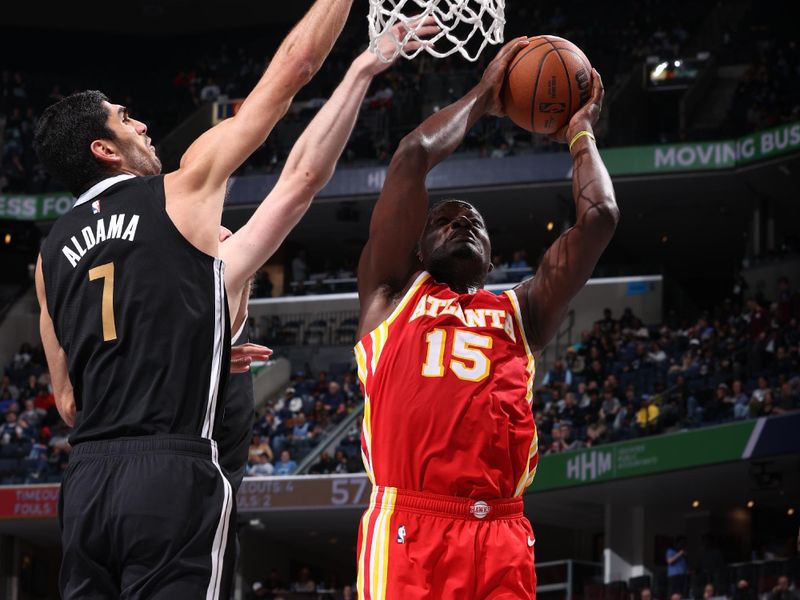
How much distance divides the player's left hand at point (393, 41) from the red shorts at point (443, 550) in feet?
4.57

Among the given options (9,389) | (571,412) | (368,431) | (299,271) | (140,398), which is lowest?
(140,398)

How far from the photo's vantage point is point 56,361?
3.75m

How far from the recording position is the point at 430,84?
29.7 meters

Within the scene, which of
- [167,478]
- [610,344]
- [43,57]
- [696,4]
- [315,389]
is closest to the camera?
[167,478]

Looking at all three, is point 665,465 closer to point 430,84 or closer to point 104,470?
point 430,84

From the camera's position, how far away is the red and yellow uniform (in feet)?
13.8

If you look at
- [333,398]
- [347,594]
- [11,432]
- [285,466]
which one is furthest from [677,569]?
[11,432]

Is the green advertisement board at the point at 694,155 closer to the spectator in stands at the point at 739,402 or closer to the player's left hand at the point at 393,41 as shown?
the spectator in stands at the point at 739,402

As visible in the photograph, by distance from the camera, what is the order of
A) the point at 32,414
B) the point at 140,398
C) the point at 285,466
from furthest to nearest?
the point at 32,414 → the point at 285,466 → the point at 140,398

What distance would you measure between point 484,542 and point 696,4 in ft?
96.7

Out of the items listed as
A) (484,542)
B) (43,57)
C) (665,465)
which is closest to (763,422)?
(665,465)

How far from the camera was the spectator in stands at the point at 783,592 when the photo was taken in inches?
557

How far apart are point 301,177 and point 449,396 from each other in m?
0.87

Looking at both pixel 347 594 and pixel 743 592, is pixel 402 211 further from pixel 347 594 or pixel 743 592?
pixel 347 594
